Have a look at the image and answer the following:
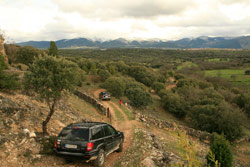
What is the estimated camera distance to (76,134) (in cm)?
746

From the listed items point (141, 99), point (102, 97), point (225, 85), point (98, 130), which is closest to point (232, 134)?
point (141, 99)

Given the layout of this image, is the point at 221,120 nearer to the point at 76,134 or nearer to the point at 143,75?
the point at 76,134

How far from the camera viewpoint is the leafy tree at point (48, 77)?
A: 10.2 metres

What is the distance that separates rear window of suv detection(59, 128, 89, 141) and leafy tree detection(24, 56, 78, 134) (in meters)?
3.42

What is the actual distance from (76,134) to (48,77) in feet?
14.3

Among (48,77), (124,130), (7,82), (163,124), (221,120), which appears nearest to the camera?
(48,77)

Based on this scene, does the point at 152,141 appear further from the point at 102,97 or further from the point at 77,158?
the point at 102,97

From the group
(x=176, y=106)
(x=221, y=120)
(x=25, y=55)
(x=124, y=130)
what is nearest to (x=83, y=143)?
(x=124, y=130)

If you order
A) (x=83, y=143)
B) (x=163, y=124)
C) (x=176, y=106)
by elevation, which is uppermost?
(x=83, y=143)

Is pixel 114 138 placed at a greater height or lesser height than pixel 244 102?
greater

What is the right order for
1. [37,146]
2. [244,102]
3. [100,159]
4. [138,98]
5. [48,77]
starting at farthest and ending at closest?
1. [244,102]
2. [138,98]
3. [48,77]
4. [37,146]
5. [100,159]

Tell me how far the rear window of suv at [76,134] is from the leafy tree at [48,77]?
11.2 ft

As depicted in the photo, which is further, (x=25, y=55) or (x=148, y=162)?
(x=25, y=55)

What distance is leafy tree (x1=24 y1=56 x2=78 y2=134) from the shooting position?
10219mm
